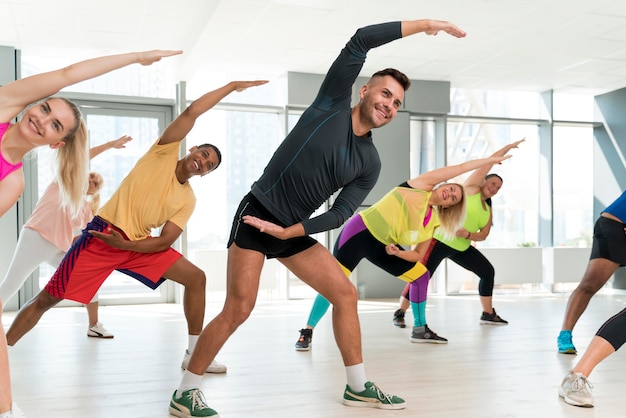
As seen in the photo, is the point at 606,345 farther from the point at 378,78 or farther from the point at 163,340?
the point at 163,340

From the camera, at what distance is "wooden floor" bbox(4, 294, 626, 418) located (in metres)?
2.57

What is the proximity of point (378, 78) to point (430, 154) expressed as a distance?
19.5 feet

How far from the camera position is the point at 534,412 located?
2.52 metres

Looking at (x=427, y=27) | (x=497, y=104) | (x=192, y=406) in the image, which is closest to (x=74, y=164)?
(x=192, y=406)

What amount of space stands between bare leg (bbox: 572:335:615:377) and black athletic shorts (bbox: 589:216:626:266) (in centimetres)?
89

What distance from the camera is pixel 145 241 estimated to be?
9.69 ft

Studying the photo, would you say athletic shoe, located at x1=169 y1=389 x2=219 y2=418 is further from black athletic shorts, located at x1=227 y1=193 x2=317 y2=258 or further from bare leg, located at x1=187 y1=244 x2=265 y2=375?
black athletic shorts, located at x1=227 y1=193 x2=317 y2=258

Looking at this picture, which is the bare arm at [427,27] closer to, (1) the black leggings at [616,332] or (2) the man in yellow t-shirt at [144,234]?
(2) the man in yellow t-shirt at [144,234]

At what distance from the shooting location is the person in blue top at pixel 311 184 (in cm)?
224

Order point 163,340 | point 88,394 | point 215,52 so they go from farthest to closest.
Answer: point 215,52 → point 163,340 → point 88,394

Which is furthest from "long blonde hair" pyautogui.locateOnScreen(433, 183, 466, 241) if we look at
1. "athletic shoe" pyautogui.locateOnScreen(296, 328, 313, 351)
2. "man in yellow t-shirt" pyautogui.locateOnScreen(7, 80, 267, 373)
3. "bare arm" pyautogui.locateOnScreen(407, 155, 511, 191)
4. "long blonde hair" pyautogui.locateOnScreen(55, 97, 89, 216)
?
"long blonde hair" pyautogui.locateOnScreen(55, 97, 89, 216)

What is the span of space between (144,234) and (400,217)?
1.52 m

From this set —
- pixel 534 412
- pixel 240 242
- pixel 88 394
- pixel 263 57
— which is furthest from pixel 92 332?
pixel 263 57

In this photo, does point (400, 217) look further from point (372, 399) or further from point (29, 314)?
point (29, 314)
